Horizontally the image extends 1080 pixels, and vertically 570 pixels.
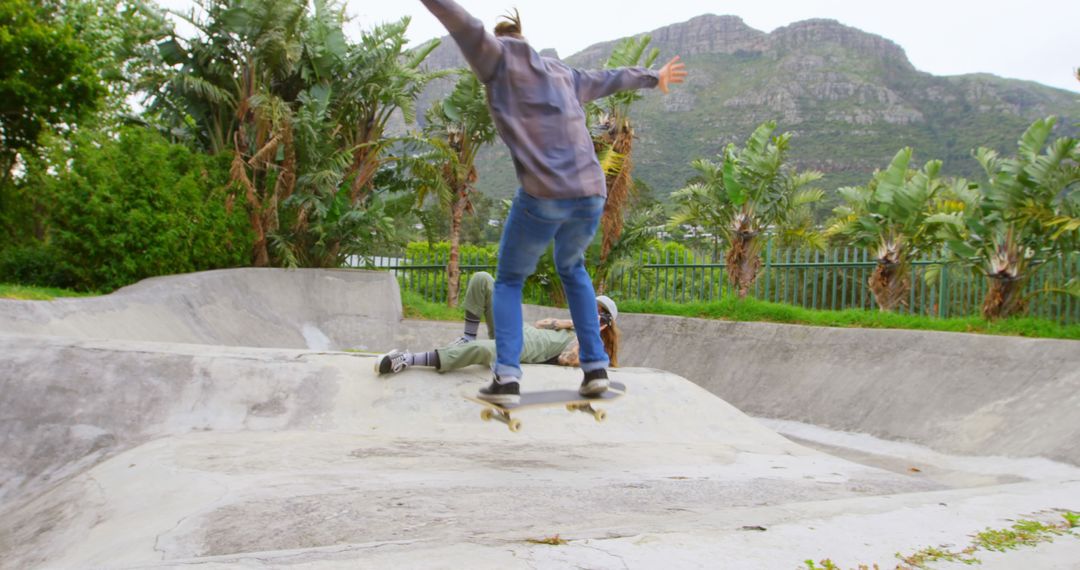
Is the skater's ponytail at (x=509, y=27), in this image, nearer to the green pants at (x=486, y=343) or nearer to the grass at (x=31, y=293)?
the green pants at (x=486, y=343)

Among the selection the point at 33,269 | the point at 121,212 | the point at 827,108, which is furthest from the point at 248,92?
the point at 827,108

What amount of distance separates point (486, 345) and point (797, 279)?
10379 millimetres

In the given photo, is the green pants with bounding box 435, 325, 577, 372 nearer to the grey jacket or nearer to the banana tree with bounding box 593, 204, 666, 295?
the grey jacket

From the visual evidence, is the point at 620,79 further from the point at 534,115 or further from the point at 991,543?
the point at 991,543

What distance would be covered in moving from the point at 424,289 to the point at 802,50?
263 feet

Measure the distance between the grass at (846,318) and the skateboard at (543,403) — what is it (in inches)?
288

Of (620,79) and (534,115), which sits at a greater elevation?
(620,79)

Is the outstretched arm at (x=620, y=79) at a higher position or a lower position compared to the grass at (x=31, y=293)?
higher

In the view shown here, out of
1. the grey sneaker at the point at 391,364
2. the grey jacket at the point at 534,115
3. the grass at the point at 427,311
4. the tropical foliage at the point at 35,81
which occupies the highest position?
the tropical foliage at the point at 35,81

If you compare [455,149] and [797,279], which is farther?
[455,149]

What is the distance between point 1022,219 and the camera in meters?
11.0

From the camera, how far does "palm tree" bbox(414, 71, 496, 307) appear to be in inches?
621

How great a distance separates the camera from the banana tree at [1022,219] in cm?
1088

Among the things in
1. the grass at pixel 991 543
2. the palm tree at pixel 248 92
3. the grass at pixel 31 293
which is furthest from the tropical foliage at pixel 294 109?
the grass at pixel 991 543
